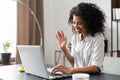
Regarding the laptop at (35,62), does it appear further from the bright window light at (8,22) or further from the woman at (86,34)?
the bright window light at (8,22)

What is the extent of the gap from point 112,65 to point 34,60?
76 centimetres

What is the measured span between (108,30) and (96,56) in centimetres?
196

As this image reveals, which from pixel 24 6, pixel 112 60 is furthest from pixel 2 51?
pixel 112 60

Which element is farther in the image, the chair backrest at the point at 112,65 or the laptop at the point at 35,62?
the chair backrest at the point at 112,65

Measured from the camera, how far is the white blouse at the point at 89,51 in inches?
70.0

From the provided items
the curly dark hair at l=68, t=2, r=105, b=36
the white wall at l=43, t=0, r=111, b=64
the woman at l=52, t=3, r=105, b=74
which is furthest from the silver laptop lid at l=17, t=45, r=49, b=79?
the white wall at l=43, t=0, r=111, b=64

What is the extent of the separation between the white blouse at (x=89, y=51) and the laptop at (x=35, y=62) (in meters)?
0.37

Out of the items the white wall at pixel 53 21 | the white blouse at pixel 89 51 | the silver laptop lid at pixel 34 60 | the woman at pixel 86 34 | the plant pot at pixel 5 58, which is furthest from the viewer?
the white wall at pixel 53 21

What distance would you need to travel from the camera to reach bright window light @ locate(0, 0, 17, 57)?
393 cm

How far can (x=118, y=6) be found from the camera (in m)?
3.59

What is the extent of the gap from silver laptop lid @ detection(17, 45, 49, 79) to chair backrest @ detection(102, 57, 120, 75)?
0.71 meters

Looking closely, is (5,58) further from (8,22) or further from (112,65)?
(112,65)

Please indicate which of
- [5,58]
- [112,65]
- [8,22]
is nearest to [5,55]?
[5,58]

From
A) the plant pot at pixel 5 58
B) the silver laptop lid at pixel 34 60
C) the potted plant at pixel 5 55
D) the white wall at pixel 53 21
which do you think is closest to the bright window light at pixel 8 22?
the potted plant at pixel 5 55
